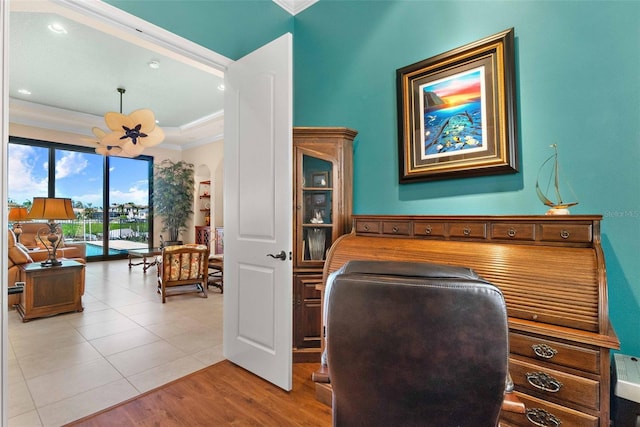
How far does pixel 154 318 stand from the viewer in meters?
3.51

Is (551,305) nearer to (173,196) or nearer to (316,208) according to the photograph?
(316,208)

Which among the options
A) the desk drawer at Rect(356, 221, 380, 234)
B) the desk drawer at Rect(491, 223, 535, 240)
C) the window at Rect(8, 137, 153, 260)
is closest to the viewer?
the desk drawer at Rect(491, 223, 535, 240)

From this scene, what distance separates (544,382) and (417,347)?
0.89 meters

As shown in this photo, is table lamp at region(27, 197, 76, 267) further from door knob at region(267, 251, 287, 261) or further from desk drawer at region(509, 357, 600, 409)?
desk drawer at region(509, 357, 600, 409)

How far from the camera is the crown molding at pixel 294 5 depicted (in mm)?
2889

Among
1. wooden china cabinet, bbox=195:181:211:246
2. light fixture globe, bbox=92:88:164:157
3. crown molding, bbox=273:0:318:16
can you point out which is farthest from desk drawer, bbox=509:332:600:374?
wooden china cabinet, bbox=195:181:211:246

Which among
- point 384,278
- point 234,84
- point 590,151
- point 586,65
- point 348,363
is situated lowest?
point 348,363

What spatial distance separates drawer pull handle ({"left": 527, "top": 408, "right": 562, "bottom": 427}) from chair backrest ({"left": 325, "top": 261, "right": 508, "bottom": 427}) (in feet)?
2.37

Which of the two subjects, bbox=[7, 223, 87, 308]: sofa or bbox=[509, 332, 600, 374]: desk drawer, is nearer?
bbox=[509, 332, 600, 374]: desk drawer

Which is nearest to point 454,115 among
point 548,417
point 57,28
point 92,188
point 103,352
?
point 548,417

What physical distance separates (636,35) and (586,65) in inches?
8.8

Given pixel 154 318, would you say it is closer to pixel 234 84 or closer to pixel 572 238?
pixel 234 84

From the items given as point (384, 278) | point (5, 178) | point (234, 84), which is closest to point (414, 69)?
point (234, 84)

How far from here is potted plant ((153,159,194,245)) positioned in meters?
7.77
